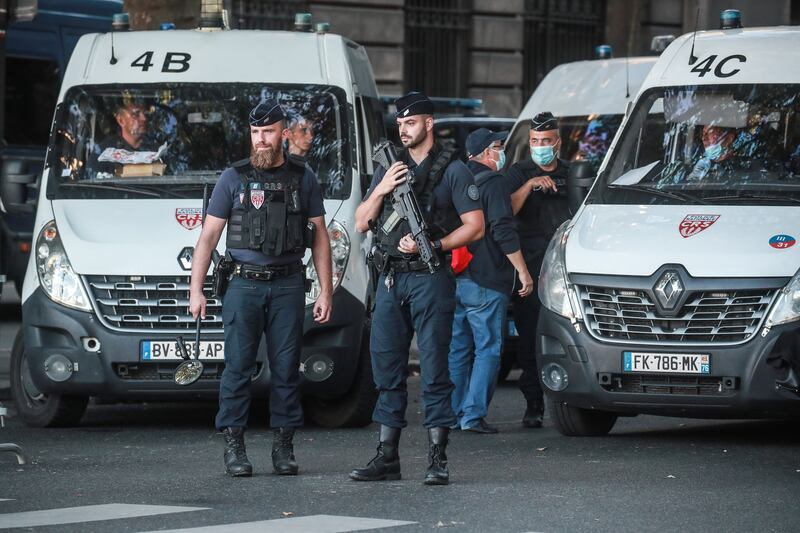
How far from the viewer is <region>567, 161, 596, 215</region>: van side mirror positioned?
33.4ft

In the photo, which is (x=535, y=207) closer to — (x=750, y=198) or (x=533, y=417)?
(x=533, y=417)

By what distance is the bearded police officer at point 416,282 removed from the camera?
8289 mm

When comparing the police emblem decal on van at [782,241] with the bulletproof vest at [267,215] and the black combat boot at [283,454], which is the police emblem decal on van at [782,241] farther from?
the black combat boot at [283,454]

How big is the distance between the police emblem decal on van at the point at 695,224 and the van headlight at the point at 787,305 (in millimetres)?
617

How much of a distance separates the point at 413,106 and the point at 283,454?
1712mm

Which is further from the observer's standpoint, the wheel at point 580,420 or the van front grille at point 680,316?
the wheel at point 580,420

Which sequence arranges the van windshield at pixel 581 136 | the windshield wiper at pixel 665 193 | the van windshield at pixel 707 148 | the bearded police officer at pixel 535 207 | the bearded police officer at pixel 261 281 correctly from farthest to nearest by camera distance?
the van windshield at pixel 581 136, the bearded police officer at pixel 535 207, the van windshield at pixel 707 148, the windshield wiper at pixel 665 193, the bearded police officer at pixel 261 281

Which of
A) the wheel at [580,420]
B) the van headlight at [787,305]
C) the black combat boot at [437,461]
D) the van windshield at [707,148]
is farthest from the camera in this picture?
the wheel at [580,420]

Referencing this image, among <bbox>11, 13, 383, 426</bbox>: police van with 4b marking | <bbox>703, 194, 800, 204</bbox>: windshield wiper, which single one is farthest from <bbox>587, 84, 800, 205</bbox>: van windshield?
<bbox>11, 13, 383, 426</bbox>: police van with 4b marking

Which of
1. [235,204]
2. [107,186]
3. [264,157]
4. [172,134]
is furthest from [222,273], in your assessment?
[172,134]

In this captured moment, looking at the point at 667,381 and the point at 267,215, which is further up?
the point at 267,215

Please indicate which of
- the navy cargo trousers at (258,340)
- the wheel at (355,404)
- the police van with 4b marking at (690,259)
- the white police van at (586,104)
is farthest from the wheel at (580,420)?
the white police van at (586,104)

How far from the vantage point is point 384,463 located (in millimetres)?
8320

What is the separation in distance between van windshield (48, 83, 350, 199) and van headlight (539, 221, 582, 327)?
1266 mm
